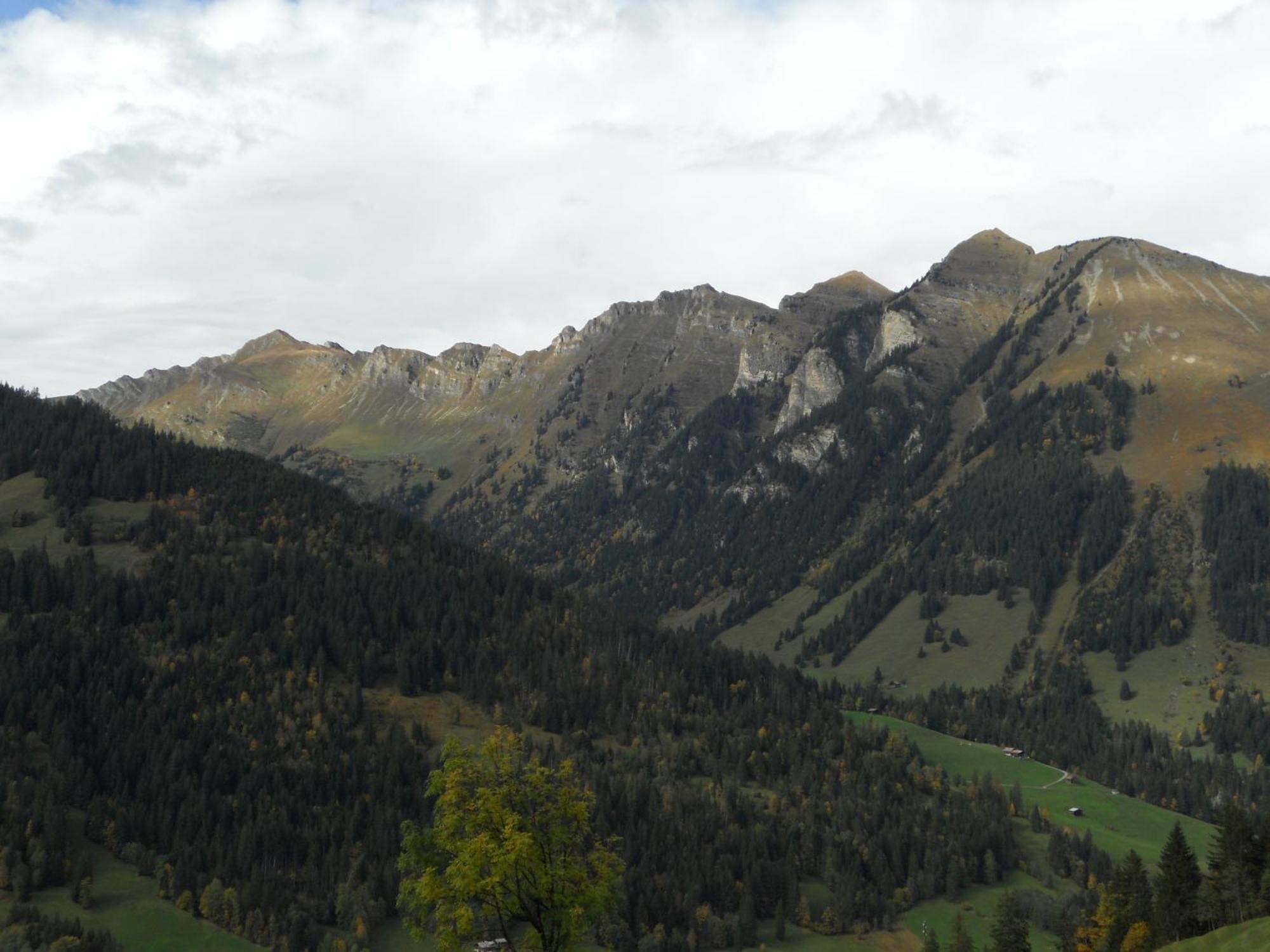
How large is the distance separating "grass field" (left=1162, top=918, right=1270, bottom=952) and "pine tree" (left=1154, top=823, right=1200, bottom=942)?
64.4ft

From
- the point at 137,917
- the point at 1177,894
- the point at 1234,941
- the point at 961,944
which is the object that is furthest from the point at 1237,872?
the point at 137,917

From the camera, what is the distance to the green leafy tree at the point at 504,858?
55.4 metres

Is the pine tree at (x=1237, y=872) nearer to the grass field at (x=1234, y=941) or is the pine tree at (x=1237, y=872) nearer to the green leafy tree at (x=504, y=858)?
the grass field at (x=1234, y=941)

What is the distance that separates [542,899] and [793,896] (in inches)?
5926

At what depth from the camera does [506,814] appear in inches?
2224

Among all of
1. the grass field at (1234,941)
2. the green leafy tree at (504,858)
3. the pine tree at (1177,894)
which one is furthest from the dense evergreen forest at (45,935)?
the pine tree at (1177,894)

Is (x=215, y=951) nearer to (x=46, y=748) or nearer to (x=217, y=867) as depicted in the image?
(x=217, y=867)

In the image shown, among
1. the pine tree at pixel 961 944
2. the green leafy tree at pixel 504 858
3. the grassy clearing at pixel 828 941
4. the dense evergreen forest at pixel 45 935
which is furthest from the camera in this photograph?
the grassy clearing at pixel 828 941

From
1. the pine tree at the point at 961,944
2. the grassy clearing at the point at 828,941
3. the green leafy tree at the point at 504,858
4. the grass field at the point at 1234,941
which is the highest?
the green leafy tree at the point at 504,858

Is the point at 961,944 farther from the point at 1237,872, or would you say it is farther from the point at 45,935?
the point at 45,935

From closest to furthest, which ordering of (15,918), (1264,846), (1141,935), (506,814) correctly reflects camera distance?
(506,814), (1264,846), (1141,935), (15,918)

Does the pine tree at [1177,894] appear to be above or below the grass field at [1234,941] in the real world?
below

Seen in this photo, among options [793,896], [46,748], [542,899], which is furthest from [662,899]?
[542,899]

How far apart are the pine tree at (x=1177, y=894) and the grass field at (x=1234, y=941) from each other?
1964 centimetres
